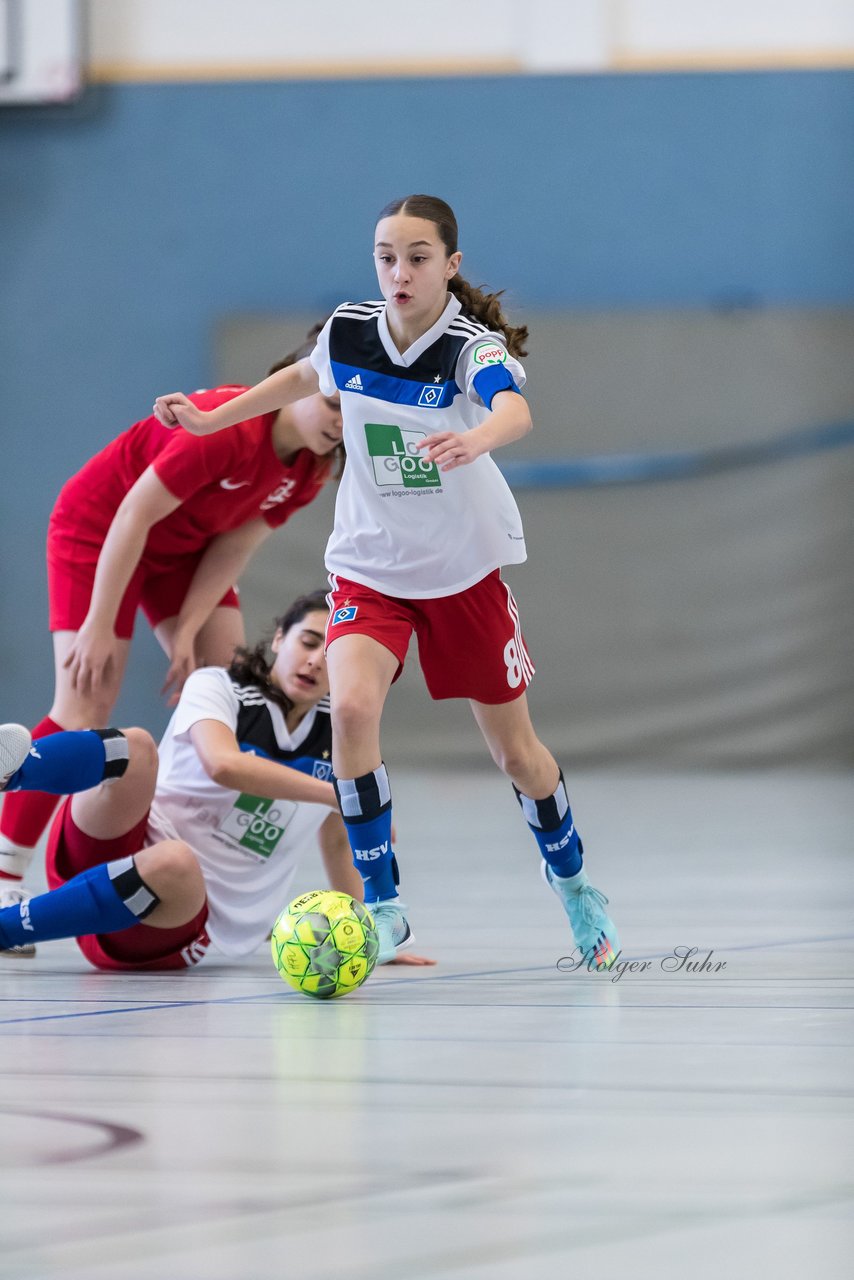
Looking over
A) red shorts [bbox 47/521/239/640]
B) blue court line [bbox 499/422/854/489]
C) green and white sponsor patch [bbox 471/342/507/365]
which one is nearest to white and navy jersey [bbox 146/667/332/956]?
red shorts [bbox 47/521/239/640]

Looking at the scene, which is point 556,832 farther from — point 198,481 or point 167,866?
point 198,481

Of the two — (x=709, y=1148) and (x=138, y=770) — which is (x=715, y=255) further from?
(x=709, y=1148)

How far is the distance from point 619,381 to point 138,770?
7.34 metres

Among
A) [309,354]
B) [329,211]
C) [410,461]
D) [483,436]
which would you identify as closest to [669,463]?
[329,211]

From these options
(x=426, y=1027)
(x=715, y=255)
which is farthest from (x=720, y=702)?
(x=426, y=1027)

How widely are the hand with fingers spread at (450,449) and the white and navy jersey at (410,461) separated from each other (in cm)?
33

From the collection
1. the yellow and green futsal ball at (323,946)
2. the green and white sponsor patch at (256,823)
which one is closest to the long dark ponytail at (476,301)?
the green and white sponsor patch at (256,823)

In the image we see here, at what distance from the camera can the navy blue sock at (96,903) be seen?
284 cm

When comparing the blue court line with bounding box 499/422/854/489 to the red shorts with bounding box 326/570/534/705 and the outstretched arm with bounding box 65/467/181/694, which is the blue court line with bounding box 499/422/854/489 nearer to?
the outstretched arm with bounding box 65/467/181/694

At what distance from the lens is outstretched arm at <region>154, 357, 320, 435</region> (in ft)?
10.6

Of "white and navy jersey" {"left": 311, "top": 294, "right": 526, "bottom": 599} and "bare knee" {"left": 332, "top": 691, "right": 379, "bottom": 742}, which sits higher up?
"white and navy jersey" {"left": 311, "top": 294, "right": 526, "bottom": 599}

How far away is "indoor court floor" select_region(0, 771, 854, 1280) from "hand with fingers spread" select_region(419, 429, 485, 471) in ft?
2.91

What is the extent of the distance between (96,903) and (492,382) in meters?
1.15

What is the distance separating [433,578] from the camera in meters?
3.10
